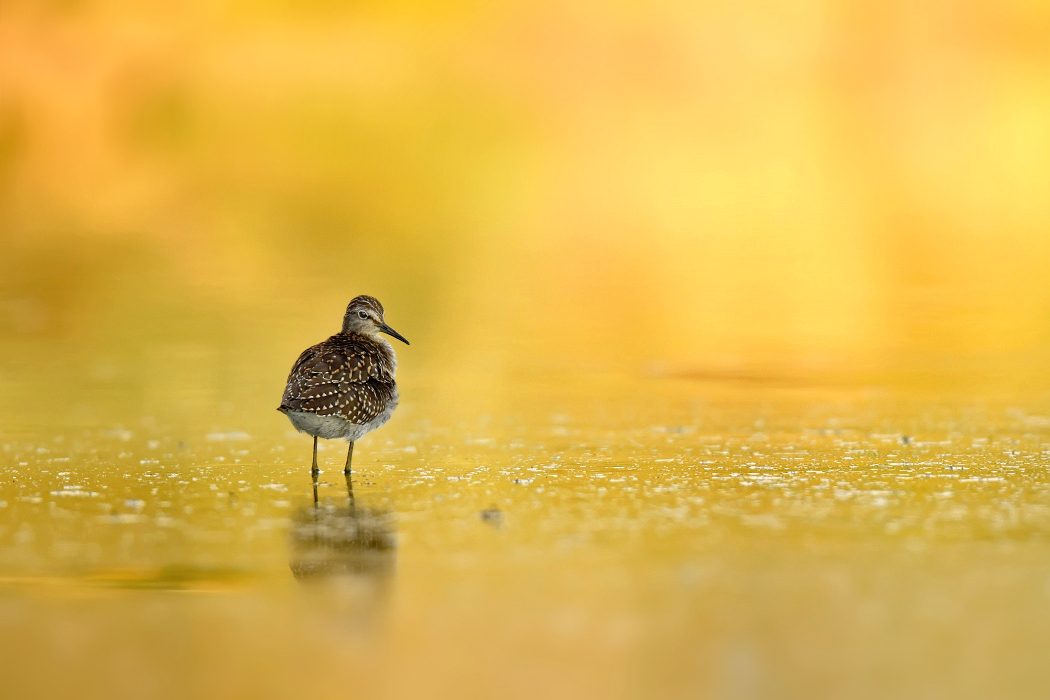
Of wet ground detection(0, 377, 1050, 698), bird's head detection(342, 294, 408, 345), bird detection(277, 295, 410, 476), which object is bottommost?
wet ground detection(0, 377, 1050, 698)

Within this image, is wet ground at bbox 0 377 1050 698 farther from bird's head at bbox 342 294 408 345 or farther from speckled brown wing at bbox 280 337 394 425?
bird's head at bbox 342 294 408 345

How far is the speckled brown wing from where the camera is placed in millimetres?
8070

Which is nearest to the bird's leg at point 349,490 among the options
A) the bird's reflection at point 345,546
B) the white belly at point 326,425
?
the bird's reflection at point 345,546

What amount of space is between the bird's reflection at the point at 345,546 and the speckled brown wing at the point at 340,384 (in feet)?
2.67

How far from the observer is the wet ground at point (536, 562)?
4.84 meters

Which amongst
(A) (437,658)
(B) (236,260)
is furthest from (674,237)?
(A) (437,658)

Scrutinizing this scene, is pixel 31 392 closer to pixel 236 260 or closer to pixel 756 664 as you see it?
pixel 756 664

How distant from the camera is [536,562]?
6062mm

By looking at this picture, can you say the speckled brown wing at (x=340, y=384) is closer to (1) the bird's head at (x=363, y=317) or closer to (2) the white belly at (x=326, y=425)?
(2) the white belly at (x=326, y=425)

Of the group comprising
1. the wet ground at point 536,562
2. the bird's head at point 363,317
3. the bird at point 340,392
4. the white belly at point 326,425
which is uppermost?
the bird's head at point 363,317

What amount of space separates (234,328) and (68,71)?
839 inches

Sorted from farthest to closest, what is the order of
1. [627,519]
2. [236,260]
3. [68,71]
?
[68,71] → [236,260] → [627,519]

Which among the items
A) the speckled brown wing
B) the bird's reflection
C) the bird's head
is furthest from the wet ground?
the bird's head

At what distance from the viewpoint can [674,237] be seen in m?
23.4
